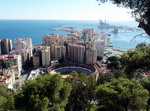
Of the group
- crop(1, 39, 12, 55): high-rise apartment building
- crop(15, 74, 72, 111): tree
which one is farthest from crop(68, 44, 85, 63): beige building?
crop(15, 74, 72, 111): tree

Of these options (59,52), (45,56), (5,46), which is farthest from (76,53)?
(5,46)

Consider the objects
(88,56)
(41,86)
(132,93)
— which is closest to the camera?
(132,93)

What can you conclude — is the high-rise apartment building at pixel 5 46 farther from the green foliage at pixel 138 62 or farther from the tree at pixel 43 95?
the green foliage at pixel 138 62

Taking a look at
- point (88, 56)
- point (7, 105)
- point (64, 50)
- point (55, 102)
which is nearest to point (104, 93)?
point (55, 102)

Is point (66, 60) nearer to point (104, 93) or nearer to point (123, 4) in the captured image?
point (104, 93)

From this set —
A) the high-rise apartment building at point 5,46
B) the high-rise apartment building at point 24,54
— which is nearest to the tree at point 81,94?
the high-rise apartment building at point 24,54

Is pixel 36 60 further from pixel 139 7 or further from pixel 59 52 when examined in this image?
pixel 139 7
